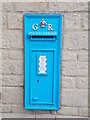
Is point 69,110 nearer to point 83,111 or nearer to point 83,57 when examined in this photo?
point 83,111

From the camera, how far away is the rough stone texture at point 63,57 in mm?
1808

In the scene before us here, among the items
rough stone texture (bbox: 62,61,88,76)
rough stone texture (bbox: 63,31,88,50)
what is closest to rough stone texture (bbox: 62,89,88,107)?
rough stone texture (bbox: 62,61,88,76)

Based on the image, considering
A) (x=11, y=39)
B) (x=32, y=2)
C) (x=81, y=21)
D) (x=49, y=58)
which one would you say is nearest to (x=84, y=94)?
(x=49, y=58)

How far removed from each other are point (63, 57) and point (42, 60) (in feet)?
0.83

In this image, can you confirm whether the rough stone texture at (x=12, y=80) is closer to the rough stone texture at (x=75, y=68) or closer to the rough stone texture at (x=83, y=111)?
the rough stone texture at (x=75, y=68)

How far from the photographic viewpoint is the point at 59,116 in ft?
6.42

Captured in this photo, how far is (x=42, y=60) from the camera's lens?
1.80 metres

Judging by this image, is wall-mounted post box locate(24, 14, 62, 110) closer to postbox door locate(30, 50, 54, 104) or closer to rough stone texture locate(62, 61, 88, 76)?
postbox door locate(30, 50, 54, 104)

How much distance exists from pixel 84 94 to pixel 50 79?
17.7 inches

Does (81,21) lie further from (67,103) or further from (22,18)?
(67,103)

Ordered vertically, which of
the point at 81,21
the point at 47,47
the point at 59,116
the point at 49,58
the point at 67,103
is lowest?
the point at 59,116

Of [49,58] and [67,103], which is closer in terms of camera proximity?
[49,58]

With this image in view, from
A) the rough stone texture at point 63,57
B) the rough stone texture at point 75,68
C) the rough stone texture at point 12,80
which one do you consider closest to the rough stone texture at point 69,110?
the rough stone texture at point 63,57

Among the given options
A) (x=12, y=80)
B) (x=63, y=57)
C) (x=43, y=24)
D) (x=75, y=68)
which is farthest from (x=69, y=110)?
(x=43, y=24)
